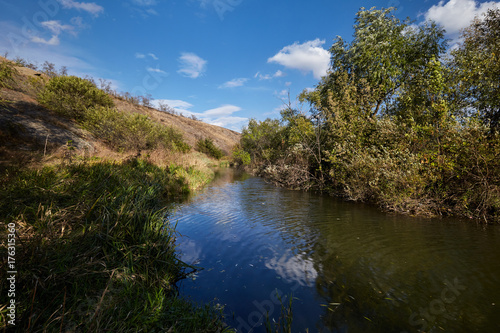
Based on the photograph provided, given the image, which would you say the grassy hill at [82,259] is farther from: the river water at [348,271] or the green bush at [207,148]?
the green bush at [207,148]

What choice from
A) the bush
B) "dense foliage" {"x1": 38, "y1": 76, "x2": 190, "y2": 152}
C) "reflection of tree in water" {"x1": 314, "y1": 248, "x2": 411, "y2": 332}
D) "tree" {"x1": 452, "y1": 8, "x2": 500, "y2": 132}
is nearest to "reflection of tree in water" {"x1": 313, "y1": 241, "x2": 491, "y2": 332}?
"reflection of tree in water" {"x1": 314, "y1": 248, "x2": 411, "y2": 332}

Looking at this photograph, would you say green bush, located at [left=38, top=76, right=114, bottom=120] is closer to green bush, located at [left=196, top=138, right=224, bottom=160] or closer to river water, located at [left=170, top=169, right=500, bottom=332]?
river water, located at [left=170, top=169, right=500, bottom=332]

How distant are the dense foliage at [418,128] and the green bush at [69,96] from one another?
79.1 feet

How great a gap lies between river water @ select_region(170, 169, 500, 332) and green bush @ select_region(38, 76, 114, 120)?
23133 millimetres

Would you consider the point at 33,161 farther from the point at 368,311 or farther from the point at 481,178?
the point at 481,178

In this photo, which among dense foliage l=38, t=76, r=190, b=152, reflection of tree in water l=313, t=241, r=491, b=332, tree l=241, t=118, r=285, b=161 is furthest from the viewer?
tree l=241, t=118, r=285, b=161

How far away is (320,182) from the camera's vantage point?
51.2ft

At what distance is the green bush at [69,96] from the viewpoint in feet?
70.0

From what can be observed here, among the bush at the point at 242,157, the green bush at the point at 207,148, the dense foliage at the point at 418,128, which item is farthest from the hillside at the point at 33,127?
the green bush at the point at 207,148

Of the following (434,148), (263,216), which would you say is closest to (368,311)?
(263,216)

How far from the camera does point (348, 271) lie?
4613 millimetres

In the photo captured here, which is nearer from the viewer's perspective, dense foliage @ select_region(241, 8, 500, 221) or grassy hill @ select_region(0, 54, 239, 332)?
grassy hill @ select_region(0, 54, 239, 332)

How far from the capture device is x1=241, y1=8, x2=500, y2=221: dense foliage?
790 centimetres

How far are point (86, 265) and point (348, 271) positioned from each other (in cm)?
508
